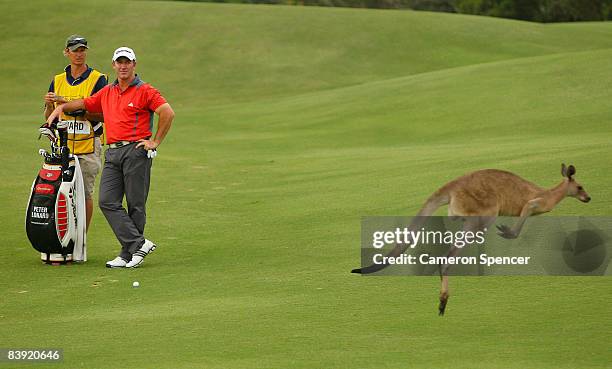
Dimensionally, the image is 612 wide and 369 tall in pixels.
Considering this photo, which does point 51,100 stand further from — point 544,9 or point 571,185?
point 544,9

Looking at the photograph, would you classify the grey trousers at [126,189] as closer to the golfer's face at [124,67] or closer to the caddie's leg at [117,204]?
the caddie's leg at [117,204]

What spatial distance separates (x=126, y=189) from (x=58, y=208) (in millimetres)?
772

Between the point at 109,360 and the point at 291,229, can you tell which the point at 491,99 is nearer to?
the point at 291,229

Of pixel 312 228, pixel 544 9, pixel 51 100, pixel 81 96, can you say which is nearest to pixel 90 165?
pixel 81 96

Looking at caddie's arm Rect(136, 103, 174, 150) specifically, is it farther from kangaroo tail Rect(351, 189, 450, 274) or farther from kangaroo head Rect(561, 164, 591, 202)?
kangaroo head Rect(561, 164, 591, 202)

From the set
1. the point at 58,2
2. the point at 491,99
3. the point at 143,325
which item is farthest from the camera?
the point at 58,2

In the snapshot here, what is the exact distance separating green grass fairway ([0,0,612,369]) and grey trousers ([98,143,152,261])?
16.4 inches

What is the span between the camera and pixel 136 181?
469 inches

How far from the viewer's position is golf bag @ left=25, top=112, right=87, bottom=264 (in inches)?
475

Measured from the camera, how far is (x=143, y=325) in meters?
8.90

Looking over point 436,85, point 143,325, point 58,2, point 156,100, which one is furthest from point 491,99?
point 58,2

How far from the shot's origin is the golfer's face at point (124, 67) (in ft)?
38.0

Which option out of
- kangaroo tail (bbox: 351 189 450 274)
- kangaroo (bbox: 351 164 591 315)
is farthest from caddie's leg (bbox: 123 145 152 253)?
kangaroo (bbox: 351 164 591 315)

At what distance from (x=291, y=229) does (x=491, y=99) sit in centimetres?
1532
